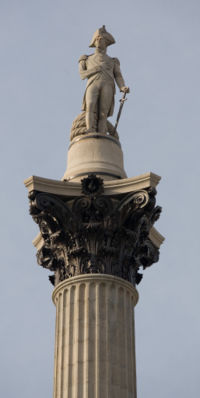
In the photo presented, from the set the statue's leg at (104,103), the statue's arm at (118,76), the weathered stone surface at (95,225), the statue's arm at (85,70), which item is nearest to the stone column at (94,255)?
the weathered stone surface at (95,225)

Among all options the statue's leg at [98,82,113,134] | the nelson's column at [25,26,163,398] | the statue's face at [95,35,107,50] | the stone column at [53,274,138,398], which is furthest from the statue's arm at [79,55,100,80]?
the stone column at [53,274,138,398]

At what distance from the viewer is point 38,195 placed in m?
29.3

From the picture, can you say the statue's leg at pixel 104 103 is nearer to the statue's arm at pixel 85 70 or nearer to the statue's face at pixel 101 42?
the statue's arm at pixel 85 70

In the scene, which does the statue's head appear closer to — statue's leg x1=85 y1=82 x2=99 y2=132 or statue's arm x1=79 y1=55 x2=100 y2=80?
statue's arm x1=79 y1=55 x2=100 y2=80

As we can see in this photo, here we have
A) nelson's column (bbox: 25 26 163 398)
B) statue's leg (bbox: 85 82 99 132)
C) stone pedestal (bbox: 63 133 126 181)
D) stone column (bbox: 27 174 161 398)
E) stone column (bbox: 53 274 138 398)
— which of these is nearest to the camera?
stone column (bbox: 53 274 138 398)

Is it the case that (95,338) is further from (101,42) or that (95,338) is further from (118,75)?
(101,42)

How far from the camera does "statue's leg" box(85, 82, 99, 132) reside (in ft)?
109

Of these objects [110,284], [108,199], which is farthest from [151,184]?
[110,284]

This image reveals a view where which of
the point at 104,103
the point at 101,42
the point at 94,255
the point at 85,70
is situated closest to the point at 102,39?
the point at 101,42

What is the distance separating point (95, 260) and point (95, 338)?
2.59m

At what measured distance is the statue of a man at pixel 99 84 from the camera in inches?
1310

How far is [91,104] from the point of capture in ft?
109

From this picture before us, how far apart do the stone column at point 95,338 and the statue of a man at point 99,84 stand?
6558mm

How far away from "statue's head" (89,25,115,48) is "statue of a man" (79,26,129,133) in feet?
0.17
